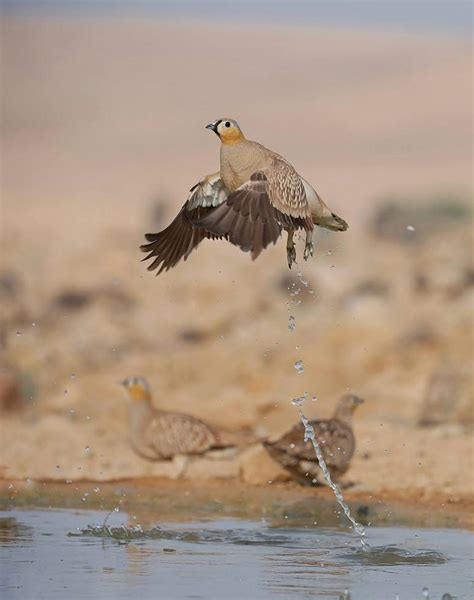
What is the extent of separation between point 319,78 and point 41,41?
17.4 meters

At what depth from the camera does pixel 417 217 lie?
33.3 meters

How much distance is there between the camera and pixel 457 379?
13.6 m

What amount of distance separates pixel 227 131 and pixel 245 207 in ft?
2.02

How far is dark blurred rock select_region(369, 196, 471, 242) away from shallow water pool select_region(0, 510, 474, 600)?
67.5 ft

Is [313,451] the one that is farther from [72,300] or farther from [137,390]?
[72,300]

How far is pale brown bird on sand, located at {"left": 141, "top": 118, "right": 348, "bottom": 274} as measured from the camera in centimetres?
726

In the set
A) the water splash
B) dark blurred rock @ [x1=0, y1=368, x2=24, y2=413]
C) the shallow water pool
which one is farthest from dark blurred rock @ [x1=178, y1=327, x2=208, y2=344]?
the shallow water pool

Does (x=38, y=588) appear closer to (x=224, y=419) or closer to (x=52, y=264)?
(x=224, y=419)

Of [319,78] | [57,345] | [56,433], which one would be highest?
[319,78]

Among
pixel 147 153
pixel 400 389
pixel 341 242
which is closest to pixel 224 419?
pixel 400 389

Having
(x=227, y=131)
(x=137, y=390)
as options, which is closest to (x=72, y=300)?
(x=137, y=390)

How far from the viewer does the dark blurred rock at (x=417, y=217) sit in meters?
30.4

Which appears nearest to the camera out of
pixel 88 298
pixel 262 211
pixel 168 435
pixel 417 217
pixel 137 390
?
pixel 262 211

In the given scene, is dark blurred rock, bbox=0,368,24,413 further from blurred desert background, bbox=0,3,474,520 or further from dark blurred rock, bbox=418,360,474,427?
dark blurred rock, bbox=418,360,474,427
